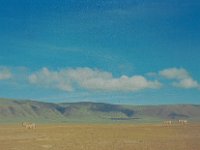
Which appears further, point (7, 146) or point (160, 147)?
point (7, 146)

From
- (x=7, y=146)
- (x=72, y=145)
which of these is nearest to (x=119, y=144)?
(x=72, y=145)

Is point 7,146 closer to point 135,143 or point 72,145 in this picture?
point 72,145

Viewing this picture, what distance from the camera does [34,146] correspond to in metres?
41.8

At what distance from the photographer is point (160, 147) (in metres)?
38.9

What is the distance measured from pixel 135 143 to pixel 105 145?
11.4 feet

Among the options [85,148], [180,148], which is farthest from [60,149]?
[180,148]

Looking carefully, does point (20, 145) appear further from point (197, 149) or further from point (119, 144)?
point (197, 149)

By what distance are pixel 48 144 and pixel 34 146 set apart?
1.86 metres

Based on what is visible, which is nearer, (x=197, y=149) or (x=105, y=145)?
(x=197, y=149)

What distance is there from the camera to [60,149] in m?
38.8

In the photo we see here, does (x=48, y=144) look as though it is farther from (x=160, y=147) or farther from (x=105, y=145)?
(x=160, y=147)

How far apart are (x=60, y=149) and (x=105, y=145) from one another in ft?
15.1

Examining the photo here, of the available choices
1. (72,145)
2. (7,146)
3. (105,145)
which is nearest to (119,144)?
(105,145)

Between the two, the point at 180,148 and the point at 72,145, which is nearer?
the point at 180,148
